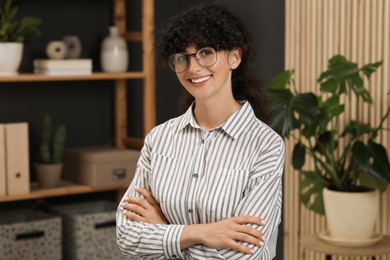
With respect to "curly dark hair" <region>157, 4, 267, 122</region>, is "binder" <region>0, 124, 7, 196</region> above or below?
below

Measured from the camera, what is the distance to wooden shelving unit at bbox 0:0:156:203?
425cm

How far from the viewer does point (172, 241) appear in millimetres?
2127

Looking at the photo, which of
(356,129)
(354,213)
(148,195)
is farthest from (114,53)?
(148,195)

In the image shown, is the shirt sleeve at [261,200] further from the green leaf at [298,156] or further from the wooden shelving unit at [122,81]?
the wooden shelving unit at [122,81]

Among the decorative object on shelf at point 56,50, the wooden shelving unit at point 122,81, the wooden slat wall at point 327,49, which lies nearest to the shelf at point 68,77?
the wooden shelving unit at point 122,81

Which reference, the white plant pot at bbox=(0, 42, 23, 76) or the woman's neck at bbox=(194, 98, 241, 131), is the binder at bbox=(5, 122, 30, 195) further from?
the woman's neck at bbox=(194, 98, 241, 131)

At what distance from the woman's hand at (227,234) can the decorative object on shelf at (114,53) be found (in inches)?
102

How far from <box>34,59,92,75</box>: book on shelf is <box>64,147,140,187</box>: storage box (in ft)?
1.60

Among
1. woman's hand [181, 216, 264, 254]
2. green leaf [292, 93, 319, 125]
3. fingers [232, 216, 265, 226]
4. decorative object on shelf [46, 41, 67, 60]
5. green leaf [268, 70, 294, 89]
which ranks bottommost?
woman's hand [181, 216, 264, 254]

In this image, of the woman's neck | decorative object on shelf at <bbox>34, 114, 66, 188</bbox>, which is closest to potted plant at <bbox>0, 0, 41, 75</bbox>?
decorative object on shelf at <bbox>34, 114, 66, 188</bbox>

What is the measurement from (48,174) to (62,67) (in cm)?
61

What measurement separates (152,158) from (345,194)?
1.53 m

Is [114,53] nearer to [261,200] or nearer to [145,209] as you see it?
[145,209]

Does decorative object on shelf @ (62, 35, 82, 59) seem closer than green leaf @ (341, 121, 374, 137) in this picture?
No
